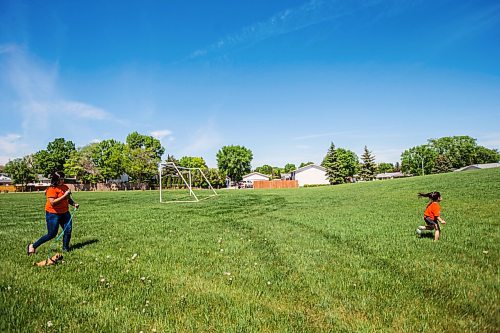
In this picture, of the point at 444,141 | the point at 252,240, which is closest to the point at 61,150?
the point at 252,240

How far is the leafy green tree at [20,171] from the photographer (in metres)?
79.9

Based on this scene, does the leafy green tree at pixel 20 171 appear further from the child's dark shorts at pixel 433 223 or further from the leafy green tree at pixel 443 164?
the leafy green tree at pixel 443 164

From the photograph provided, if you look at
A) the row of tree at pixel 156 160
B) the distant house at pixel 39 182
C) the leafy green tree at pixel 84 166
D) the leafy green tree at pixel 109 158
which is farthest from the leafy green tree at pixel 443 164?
the distant house at pixel 39 182

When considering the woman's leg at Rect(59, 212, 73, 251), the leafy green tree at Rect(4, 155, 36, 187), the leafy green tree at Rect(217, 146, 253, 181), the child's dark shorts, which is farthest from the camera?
the leafy green tree at Rect(217, 146, 253, 181)

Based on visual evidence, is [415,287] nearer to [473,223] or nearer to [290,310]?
[290,310]

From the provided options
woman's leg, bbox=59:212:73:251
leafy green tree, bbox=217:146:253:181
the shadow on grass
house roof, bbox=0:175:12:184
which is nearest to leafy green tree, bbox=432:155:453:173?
leafy green tree, bbox=217:146:253:181

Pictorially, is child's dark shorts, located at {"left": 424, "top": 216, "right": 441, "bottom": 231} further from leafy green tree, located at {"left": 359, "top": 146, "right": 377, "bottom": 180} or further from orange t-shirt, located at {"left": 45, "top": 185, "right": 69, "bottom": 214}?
leafy green tree, located at {"left": 359, "top": 146, "right": 377, "bottom": 180}

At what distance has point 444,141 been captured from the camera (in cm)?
10762

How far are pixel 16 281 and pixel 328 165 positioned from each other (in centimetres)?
7411

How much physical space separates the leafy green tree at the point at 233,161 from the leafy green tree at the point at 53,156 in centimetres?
4986

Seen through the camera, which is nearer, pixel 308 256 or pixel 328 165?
pixel 308 256

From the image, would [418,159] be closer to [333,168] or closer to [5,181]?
[333,168]

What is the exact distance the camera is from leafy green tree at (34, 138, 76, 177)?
3310 inches

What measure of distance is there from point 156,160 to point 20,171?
37.5 metres
